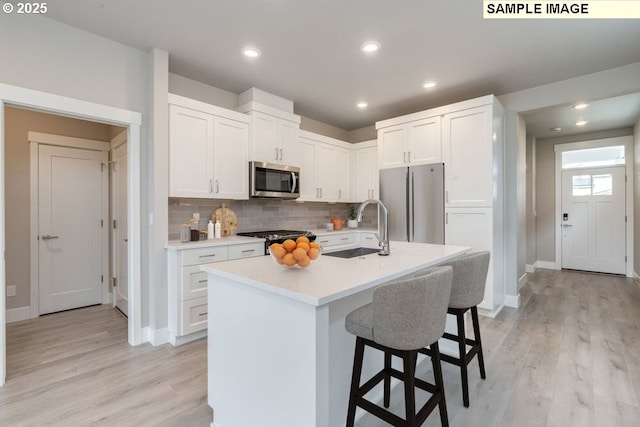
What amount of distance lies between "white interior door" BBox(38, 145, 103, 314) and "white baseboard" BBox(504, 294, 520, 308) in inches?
208

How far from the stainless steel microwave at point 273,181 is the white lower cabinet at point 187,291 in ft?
3.08

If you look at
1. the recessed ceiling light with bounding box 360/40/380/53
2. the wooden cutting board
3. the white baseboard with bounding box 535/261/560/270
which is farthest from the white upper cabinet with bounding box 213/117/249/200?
the white baseboard with bounding box 535/261/560/270

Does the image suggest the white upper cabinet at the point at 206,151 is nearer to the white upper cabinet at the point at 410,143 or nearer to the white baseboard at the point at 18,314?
the white upper cabinet at the point at 410,143

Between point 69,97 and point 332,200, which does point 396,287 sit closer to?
point 69,97

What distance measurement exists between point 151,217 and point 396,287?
246cm

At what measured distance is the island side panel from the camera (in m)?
1.27

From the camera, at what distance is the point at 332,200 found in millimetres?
4859

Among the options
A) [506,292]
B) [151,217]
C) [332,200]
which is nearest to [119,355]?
[151,217]

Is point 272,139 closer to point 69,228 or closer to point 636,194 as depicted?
point 69,228

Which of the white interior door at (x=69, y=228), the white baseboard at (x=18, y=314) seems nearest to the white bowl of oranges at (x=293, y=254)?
the white interior door at (x=69, y=228)

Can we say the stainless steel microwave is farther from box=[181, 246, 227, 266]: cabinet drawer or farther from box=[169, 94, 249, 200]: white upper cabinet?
box=[181, 246, 227, 266]: cabinet drawer

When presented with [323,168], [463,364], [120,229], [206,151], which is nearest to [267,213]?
[323,168]

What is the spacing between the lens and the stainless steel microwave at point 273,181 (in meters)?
3.62

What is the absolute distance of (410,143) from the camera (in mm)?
4086
